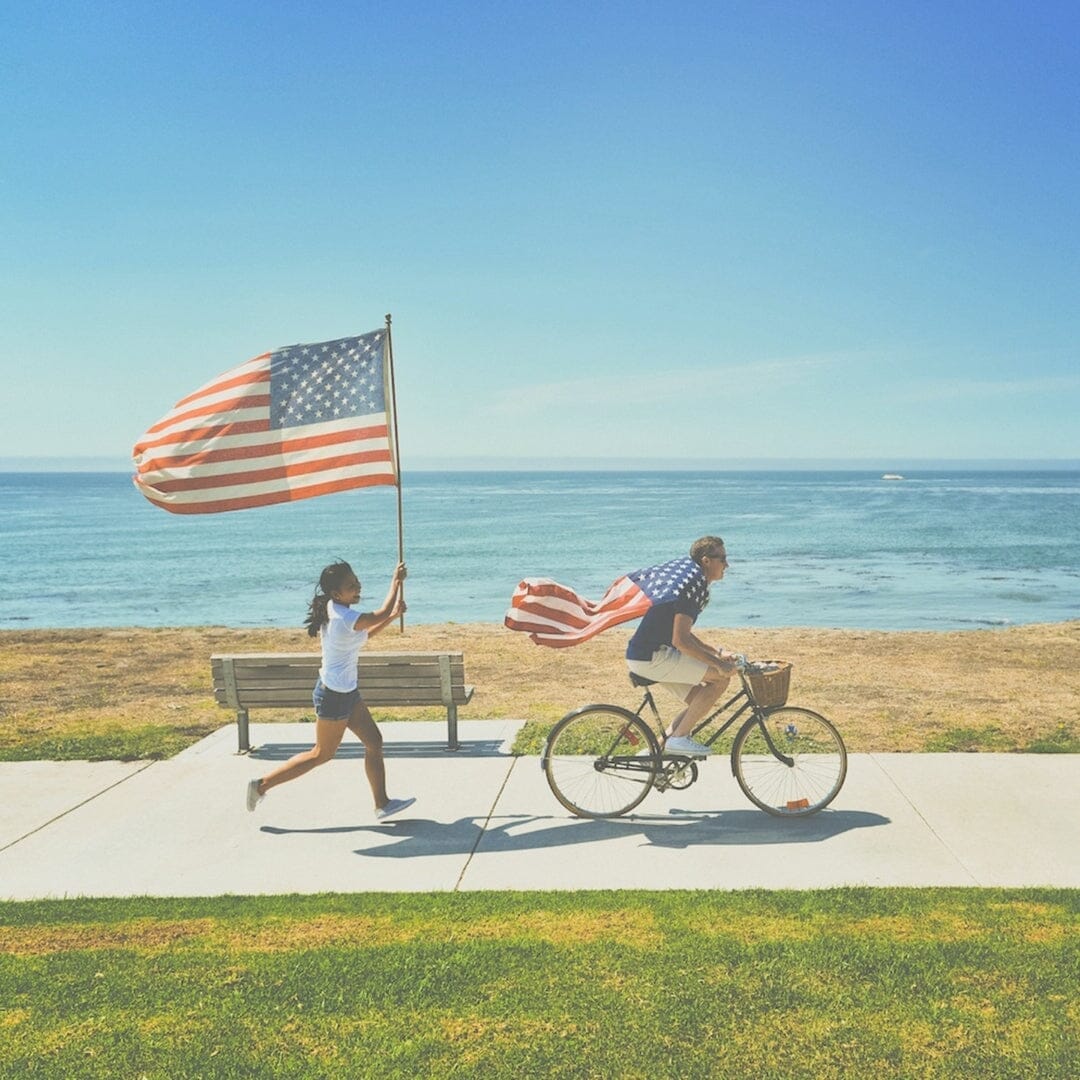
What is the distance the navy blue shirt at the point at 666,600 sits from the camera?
625cm

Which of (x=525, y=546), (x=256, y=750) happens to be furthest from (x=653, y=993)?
(x=525, y=546)

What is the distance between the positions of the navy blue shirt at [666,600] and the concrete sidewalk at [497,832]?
116 centimetres

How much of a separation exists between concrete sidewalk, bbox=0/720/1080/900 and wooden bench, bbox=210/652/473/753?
520 millimetres

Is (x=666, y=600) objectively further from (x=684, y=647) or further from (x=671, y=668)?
(x=671, y=668)

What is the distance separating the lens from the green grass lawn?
364 centimetres

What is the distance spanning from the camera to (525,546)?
56781 mm

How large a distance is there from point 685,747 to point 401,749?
2.91 metres

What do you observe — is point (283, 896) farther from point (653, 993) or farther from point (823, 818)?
point (823, 818)

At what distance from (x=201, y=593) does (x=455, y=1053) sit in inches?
1351

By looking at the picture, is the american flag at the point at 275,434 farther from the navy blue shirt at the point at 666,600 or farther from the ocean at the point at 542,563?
the ocean at the point at 542,563

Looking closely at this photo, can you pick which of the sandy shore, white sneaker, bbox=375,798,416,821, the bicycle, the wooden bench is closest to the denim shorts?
white sneaker, bbox=375,798,416,821

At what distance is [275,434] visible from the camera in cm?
768

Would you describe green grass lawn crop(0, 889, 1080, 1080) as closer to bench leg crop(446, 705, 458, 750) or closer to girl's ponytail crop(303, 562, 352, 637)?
girl's ponytail crop(303, 562, 352, 637)

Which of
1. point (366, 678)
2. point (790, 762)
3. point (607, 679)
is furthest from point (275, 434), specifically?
point (607, 679)
